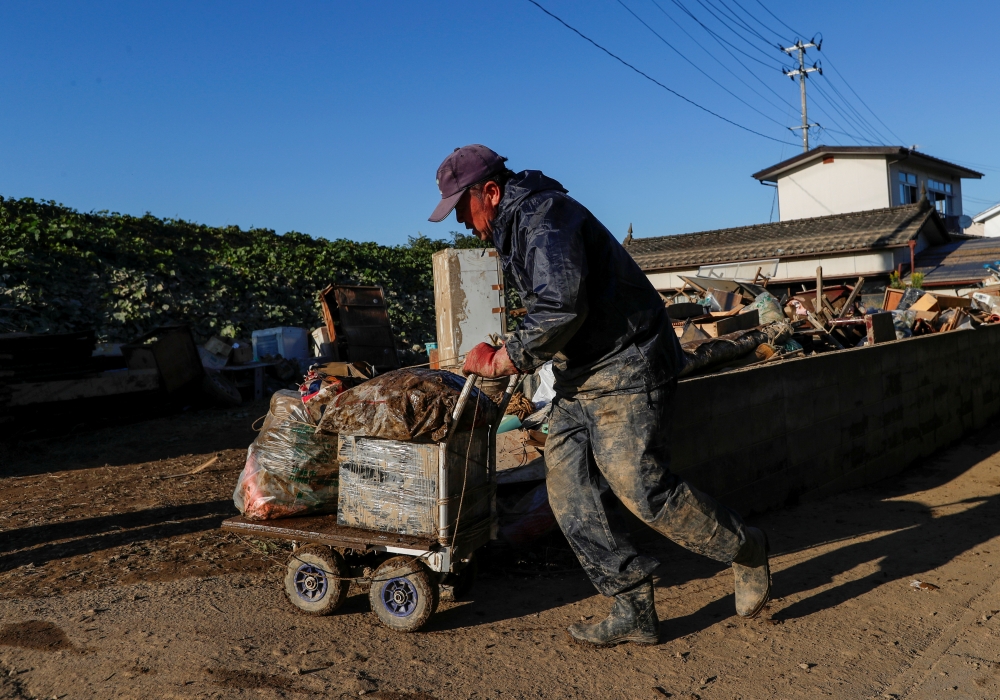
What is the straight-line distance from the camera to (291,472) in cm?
339

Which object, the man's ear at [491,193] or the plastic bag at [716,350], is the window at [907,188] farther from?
the man's ear at [491,193]

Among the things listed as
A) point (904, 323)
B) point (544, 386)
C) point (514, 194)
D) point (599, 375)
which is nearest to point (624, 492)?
point (599, 375)

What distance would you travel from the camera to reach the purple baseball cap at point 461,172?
295 centimetres

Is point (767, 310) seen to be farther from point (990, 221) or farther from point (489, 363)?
point (990, 221)

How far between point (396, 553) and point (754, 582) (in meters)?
1.46

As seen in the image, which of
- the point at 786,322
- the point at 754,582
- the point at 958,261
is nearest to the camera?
the point at 754,582

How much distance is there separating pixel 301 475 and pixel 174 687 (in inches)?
42.3

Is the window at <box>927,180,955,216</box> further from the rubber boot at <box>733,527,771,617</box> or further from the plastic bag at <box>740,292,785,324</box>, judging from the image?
the rubber boot at <box>733,527,771,617</box>

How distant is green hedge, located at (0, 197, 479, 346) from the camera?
13000 mm

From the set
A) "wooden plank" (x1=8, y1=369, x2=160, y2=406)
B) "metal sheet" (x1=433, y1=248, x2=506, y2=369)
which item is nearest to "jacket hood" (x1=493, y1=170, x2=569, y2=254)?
"wooden plank" (x1=8, y1=369, x2=160, y2=406)

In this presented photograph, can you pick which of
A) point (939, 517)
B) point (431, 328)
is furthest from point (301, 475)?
point (431, 328)

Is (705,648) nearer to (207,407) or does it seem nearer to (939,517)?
(939,517)

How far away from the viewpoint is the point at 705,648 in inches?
115

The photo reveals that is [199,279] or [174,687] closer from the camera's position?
[174,687]
